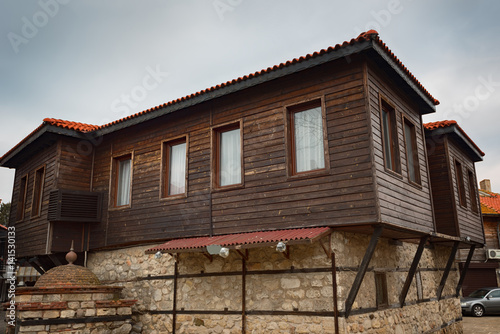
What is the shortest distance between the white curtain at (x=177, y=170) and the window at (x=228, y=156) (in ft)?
3.87

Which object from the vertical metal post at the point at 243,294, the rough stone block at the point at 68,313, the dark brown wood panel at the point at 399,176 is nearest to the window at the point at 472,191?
the dark brown wood panel at the point at 399,176

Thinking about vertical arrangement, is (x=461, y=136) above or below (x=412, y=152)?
above

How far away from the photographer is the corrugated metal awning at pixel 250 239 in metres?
7.84

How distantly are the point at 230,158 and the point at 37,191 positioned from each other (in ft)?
24.2

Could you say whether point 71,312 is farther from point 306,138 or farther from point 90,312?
point 306,138

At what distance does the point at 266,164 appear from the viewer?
9555 millimetres

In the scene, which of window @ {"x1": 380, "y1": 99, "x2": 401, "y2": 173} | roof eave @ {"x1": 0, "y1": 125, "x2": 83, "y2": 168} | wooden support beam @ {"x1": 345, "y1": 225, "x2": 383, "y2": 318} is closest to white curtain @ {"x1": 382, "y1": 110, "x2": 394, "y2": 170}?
window @ {"x1": 380, "y1": 99, "x2": 401, "y2": 173}

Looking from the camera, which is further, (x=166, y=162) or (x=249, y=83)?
(x=166, y=162)

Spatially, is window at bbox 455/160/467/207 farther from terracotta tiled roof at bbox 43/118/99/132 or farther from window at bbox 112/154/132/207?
terracotta tiled roof at bbox 43/118/99/132

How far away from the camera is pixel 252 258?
9.43 metres

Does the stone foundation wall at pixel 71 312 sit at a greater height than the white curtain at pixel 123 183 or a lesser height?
lesser

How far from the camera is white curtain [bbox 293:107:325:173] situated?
9016 millimetres

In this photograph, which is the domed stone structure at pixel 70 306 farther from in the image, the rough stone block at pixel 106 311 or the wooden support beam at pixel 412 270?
the wooden support beam at pixel 412 270

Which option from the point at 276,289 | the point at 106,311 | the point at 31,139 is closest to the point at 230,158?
the point at 276,289
